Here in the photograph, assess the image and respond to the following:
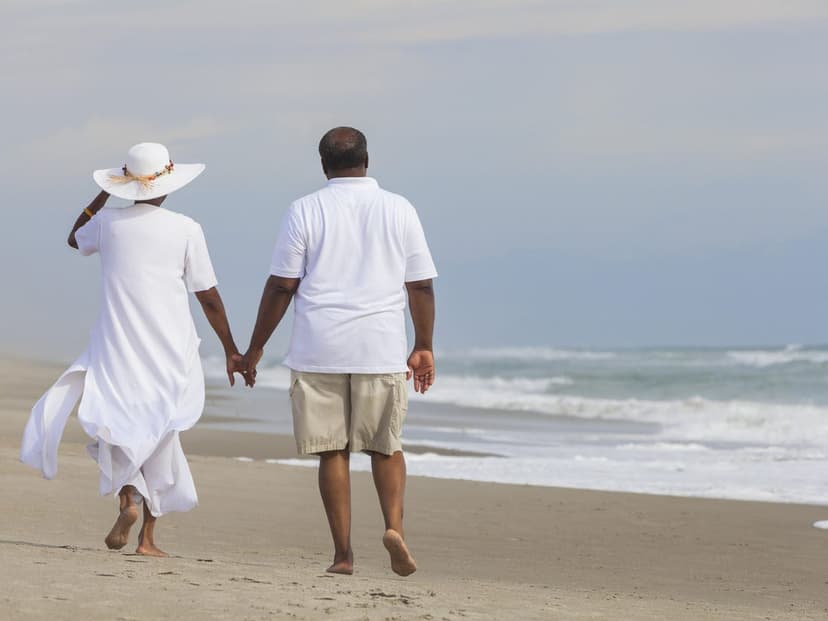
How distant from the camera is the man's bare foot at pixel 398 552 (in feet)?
17.8

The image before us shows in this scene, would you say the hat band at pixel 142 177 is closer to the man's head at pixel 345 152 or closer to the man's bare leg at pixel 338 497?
the man's head at pixel 345 152

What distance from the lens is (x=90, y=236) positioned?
5875 millimetres

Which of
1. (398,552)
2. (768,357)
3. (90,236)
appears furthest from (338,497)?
(768,357)

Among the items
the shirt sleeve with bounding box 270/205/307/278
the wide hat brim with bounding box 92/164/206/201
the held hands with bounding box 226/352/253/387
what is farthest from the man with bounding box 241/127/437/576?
the wide hat brim with bounding box 92/164/206/201

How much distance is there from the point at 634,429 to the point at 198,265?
1588cm

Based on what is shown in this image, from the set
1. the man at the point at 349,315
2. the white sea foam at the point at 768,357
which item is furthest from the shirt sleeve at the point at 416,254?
the white sea foam at the point at 768,357

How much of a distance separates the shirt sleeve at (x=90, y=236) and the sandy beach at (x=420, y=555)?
132 centimetres

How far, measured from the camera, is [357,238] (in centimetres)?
549

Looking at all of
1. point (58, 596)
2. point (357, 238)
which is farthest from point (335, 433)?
point (58, 596)

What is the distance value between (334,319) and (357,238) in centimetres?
35

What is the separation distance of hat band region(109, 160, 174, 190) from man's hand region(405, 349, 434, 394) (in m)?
1.39

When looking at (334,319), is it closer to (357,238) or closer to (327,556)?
(357,238)

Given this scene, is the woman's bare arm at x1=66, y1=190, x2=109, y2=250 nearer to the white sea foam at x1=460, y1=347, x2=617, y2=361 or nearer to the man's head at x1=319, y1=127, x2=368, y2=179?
the man's head at x1=319, y1=127, x2=368, y2=179

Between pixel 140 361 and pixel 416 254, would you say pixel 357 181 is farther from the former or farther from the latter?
pixel 140 361
